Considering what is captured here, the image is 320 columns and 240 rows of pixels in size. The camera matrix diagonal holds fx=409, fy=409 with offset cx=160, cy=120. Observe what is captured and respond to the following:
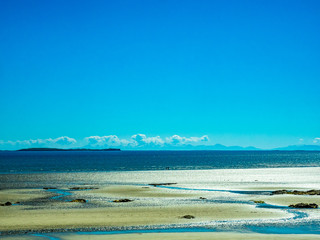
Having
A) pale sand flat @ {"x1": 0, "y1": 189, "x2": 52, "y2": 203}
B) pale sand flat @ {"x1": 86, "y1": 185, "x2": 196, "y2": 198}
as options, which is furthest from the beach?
pale sand flat @ {"x1": 86, "y1": 185, "x2": 196, "y2": 198}

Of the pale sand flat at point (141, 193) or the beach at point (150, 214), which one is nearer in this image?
the beach at point (150, 214)

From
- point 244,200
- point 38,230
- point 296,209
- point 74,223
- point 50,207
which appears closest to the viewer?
point 38,230

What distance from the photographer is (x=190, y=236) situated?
28.8 metres

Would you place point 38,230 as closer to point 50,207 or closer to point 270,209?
point 50,207

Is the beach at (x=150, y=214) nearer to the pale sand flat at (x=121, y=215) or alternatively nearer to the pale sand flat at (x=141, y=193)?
the pale sand flat at (x=121, y=215)

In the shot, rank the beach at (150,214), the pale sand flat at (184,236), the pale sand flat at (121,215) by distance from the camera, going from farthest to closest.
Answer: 1. the pale sand flat at (121,215)
2. the beach at (150,214)
3. the pale sand flat at (184,236)

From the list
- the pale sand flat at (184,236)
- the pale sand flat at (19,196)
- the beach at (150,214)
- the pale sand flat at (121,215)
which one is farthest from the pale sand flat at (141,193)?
the pale sand flat at (184,236)

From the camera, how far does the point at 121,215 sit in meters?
38.6

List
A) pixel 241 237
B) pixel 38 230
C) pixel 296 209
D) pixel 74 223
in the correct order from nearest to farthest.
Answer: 1. pixel 241 237
2. pixel 38 230
3. pixel 74 223
4. pixel 296 209

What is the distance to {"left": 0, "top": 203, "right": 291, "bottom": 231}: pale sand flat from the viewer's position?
1340 inches

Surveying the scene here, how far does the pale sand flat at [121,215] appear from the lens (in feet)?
112

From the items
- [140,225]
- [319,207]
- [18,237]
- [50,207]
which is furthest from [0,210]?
[319,207]

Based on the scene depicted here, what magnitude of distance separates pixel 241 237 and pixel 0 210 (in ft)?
83.3

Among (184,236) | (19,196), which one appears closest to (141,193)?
(19,196)
